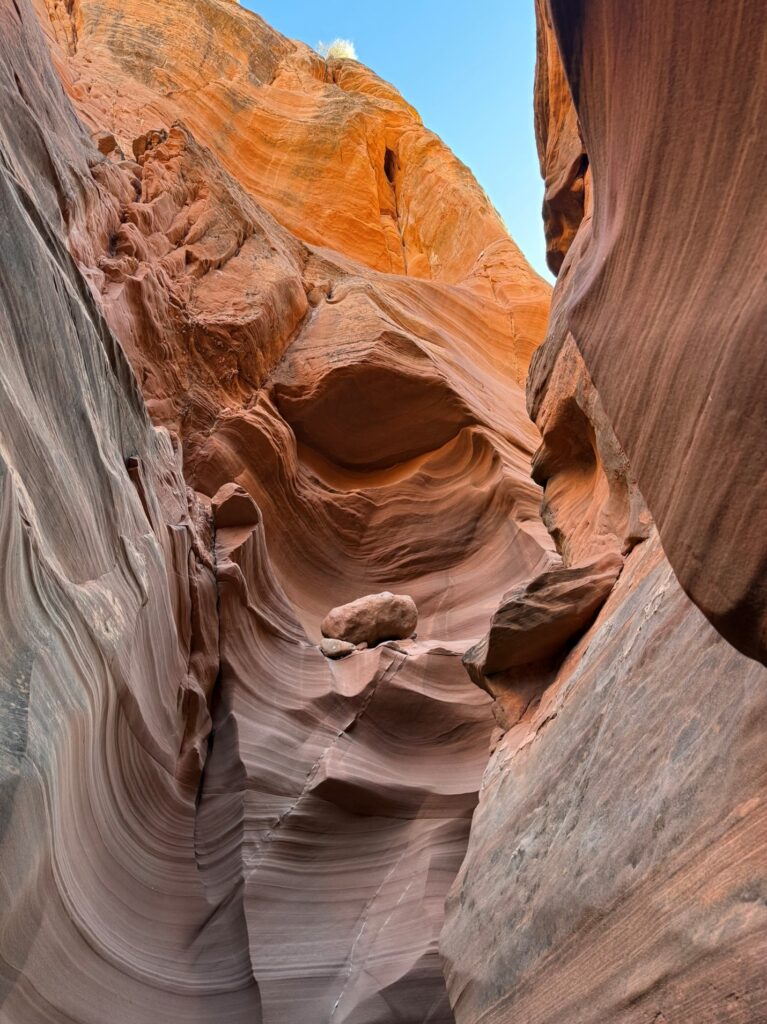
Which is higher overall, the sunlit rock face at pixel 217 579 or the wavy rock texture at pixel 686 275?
the wavy rock texture at pixel 686 275

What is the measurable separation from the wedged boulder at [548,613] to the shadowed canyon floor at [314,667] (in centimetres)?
2

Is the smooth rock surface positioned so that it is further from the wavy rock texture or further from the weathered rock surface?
the wavy rock texture

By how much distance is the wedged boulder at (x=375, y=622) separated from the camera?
8375 mm

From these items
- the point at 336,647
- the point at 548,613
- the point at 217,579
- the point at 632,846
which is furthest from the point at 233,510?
the point at 632,846

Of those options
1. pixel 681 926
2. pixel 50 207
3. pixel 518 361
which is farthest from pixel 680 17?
pixel 518 361

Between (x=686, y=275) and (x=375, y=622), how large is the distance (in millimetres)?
6264

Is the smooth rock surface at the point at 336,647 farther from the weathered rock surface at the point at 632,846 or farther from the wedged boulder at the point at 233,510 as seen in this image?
the weathered rock surface at the point at 632,846

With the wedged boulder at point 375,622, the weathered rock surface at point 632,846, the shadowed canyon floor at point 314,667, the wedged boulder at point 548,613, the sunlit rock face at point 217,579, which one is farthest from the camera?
the wedged boulder at point 375,622

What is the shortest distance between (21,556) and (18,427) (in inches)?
29.8

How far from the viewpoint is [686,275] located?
254 centimetres

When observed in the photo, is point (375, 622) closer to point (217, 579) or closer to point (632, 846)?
point (217, 579)

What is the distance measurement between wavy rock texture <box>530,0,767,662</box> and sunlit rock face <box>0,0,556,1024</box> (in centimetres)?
276

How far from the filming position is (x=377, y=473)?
1188 cm

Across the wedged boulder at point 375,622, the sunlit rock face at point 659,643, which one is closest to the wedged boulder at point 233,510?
the wedged boulder at point 375,622
